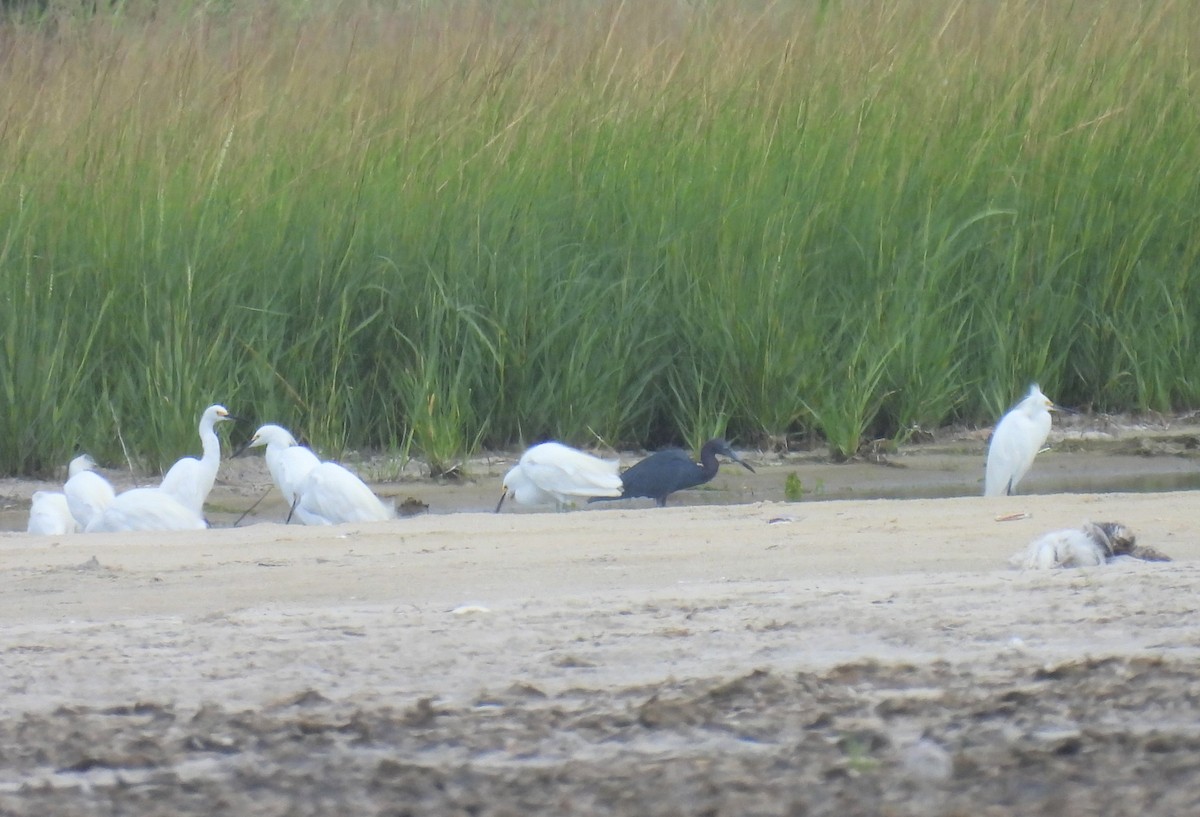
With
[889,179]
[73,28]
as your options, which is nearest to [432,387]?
[889,179]

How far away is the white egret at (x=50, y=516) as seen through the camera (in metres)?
5.74

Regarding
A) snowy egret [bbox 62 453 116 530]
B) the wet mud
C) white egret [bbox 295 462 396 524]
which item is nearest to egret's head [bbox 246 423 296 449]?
white egret [bbox 295 462 396 524]

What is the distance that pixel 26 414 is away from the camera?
21.5 ft

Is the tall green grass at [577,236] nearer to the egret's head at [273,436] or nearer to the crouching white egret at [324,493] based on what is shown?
the egret's head at [273,436]

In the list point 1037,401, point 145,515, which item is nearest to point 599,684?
point 145,515

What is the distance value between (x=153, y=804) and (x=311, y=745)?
11.8 inches

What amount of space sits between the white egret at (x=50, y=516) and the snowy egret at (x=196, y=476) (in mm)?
344

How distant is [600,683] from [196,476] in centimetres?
336

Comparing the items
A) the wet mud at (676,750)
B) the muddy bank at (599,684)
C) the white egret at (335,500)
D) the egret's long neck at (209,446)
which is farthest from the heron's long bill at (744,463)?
the wet mud at (676,750)

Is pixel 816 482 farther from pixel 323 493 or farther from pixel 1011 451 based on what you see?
pixel 323 493

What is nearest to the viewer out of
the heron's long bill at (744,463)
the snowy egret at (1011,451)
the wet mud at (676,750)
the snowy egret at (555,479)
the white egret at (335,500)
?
the wet mud at (676,750)

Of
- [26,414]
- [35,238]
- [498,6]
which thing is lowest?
[26,414]

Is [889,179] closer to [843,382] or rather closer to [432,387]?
[843,382]

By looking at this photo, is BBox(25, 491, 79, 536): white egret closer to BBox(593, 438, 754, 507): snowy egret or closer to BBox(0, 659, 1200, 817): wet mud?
BBox(593, 438, 754, 507): snowy egret
